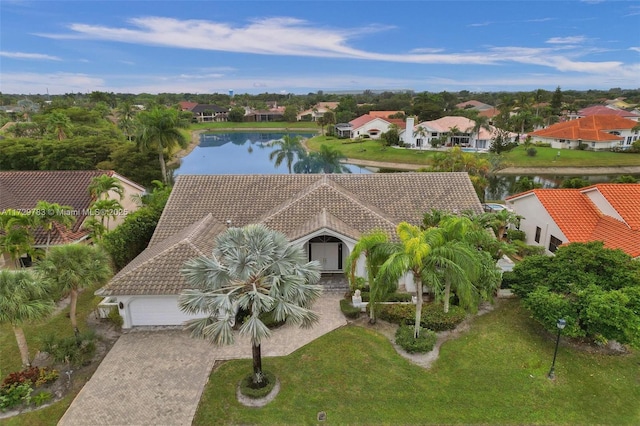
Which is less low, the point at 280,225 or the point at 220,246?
the point at 220,246

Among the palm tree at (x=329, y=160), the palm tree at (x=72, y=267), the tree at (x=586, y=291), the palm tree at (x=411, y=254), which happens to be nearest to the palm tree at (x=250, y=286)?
the palm tree at (x=411, y=254)

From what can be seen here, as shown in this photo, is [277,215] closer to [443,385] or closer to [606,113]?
[443,385]

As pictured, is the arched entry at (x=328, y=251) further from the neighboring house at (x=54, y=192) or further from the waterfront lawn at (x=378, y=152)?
the waterfront lawn at (x=378, y=152)

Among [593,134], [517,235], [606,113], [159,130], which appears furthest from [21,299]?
[606,113]

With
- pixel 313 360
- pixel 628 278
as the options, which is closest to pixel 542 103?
pixel 628 278

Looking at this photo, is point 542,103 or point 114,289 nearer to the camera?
point 114,289

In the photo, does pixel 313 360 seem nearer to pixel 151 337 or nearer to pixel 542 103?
pixel 151 337

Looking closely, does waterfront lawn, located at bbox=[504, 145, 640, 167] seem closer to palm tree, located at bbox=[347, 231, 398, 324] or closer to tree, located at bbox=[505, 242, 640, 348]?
tree, located at bbox=[505, 242, 640, 348]
